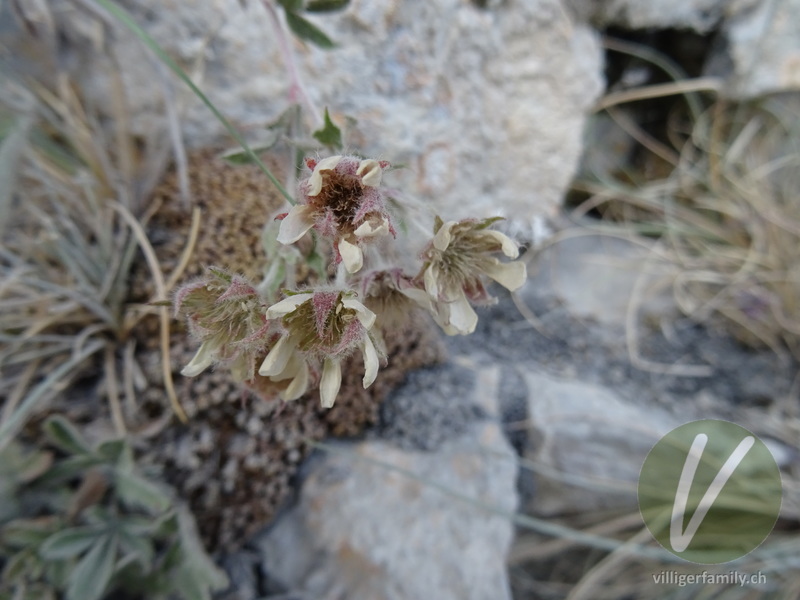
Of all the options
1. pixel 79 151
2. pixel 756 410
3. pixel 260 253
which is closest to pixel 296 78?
pixel 260 253

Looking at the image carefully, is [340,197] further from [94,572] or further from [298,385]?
[94,572]

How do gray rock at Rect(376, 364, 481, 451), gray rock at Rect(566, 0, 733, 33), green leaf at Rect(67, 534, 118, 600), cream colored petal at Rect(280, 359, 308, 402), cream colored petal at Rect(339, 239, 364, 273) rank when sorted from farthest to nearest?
gray rock at Rect(566, 0, 733, 33), gray rock at Rect(376, 364, 481, 451), green leaf at Rect(67, 534, 118, 600), cream colored petal at Rect(280, 359, 308, 402), cream colored petal at Rect(339, 239, 364, 273)

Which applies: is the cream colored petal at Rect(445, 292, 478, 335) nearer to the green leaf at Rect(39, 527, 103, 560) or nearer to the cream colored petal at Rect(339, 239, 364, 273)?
the cream colored petal at Rect(339, 239, 364, 273)

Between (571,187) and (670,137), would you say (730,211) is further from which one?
(571,187)

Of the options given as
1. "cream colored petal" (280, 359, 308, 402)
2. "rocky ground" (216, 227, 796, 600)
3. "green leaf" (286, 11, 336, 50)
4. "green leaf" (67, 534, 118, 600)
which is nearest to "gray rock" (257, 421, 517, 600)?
"rocky ground" (216, 227, 796, 600)

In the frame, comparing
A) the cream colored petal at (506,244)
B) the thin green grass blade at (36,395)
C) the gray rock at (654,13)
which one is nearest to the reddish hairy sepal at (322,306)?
the cream colored petal at (506,244)

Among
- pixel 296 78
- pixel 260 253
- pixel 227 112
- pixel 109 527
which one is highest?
pixel 296 78
